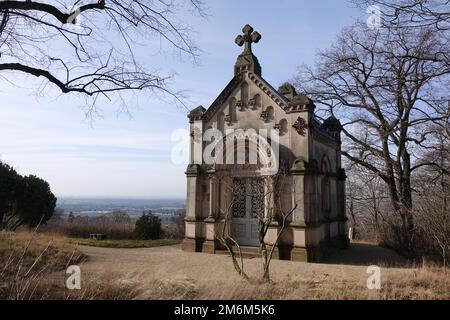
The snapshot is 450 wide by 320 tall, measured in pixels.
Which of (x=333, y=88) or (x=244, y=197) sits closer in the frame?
(x=244, y=197)

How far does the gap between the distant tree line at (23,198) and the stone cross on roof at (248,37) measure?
15.5 meters

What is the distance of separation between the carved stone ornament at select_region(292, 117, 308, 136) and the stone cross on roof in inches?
166

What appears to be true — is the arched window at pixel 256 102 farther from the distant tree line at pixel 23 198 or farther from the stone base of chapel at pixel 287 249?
the distant tree line at pixel 23 198

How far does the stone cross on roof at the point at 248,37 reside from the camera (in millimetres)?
16156

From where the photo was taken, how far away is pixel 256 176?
14727mm

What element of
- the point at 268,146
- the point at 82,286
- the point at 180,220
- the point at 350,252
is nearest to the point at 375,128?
the point at 350,252

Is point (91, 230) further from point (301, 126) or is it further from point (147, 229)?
point (301, 126)

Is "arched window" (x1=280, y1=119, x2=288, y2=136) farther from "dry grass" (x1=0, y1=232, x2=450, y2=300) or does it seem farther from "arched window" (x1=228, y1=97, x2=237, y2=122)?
"dry grass" (x1=0, y1=232, x2=450, y2=300)

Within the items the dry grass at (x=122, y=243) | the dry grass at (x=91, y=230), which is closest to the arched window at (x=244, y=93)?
the dry grass at (x=122, y=243)

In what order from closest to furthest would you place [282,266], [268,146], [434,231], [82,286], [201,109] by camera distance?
[82,286] < [434,231] < [282,266] < [268,146] < [201,109]

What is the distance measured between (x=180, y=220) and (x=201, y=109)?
847 cm

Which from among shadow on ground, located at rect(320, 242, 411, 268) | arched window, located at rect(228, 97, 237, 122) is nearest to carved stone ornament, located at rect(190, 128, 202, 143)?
arched window, located at rect(228, 97, 237, 122)

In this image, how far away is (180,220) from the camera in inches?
875
